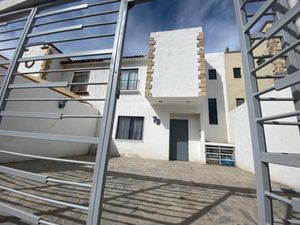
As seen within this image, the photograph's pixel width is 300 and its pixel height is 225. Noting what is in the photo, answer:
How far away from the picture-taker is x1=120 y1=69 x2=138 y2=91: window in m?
7.59

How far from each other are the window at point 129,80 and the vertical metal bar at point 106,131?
21.0ft

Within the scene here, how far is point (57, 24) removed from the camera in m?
1.55

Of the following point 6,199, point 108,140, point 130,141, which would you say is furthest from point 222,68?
point 6,199

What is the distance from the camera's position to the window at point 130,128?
695cm

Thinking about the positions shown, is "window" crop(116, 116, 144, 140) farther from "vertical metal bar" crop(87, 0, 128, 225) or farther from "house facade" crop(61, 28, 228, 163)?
"vertical metal bar" crop(87, 0, 128, 225)

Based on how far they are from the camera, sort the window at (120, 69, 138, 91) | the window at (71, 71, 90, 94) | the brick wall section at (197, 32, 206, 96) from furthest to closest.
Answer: the window at (71, 71, 90, 94), the window at (120, 69, 138, 91), the brick wall section at (197, 32, 206, 96)

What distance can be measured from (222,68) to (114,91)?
27.7ft

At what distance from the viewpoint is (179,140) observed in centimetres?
679

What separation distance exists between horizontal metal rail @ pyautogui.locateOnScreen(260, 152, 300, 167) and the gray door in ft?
20.0

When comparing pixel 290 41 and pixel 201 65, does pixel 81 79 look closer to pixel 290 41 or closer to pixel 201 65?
pixel 201 65

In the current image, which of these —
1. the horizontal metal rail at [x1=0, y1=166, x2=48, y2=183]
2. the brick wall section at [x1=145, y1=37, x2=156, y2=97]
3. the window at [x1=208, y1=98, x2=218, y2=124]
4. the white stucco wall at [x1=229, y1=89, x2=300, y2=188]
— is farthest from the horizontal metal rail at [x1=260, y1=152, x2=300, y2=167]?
the window at [x1=208, y1=98, x2=218, y2=124]

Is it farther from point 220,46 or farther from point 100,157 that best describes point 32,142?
point 220,46

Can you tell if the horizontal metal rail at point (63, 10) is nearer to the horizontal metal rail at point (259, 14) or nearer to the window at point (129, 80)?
the horizontal metal rail at point (259, 14)

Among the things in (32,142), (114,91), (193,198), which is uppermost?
(114,91)
